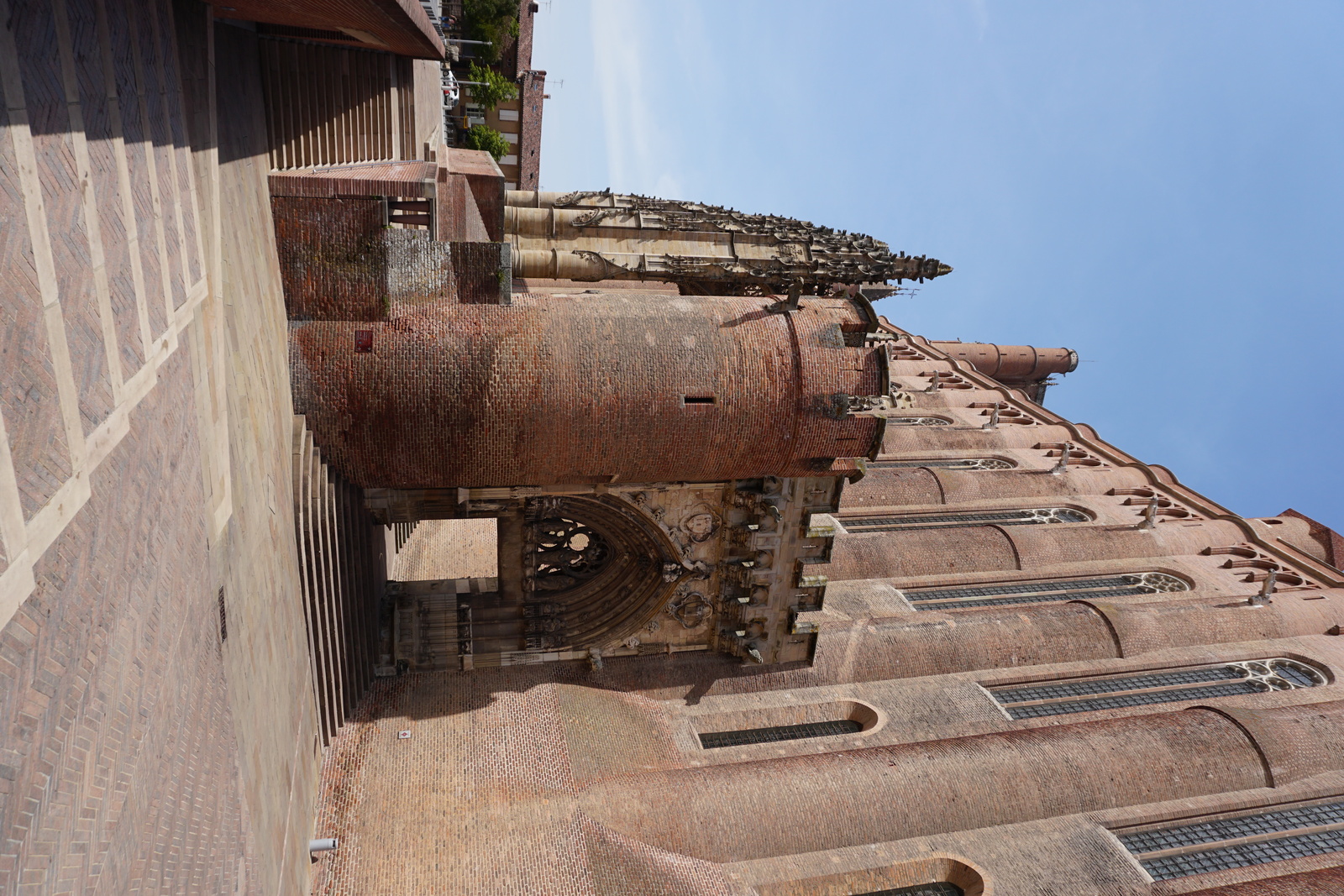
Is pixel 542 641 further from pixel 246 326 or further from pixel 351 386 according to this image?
pixel 246 326

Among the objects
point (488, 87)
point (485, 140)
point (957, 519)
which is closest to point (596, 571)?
point (957, 519)

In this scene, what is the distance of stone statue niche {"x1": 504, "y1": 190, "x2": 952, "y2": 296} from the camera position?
50.0 feet

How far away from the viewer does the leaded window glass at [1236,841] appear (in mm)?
12039

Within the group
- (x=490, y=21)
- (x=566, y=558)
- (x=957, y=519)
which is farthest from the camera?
(x=490, y=21)

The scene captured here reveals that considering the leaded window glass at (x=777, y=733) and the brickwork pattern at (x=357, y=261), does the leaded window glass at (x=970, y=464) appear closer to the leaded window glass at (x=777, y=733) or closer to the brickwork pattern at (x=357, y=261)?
the leaded window glass at (x=777, y=733)

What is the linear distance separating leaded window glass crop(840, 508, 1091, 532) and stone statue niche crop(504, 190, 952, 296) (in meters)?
6.22

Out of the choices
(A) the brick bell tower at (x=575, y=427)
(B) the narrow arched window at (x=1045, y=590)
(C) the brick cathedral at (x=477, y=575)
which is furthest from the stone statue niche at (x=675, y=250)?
(B) the narrow arched window at (x=1045, y=590)

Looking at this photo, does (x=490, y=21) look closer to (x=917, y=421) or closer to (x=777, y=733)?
(x=917, y=421)

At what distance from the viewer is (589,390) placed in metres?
8.96

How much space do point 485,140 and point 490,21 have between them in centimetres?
Result: 449

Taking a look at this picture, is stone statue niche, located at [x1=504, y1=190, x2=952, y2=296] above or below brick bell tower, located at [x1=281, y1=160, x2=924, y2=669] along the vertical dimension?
above

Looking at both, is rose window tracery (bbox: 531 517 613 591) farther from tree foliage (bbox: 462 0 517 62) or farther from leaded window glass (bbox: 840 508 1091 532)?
tree foliage (bbox: 462 0 517 62)

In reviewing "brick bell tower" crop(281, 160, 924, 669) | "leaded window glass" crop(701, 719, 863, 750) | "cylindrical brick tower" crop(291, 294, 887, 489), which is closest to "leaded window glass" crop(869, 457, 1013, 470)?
"leaded window glass" crop(701, 719, 863, 750)

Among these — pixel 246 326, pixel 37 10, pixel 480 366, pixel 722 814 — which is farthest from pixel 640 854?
pixel 37 10
